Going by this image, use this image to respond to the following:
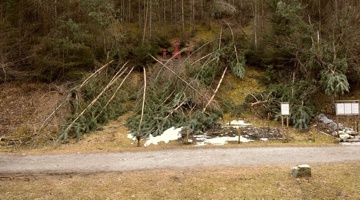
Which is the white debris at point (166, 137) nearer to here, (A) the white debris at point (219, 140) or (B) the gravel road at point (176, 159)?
(A) the white debris at point (219, 140)

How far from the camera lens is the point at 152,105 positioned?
14648 millimetres

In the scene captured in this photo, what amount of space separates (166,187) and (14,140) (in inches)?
325

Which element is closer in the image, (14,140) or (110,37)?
(14,140)

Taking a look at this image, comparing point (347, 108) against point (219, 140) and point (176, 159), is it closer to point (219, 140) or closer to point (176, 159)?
point (219, 140)

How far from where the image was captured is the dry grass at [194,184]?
6809mm

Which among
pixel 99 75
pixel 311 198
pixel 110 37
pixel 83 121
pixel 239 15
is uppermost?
pixel 239 15

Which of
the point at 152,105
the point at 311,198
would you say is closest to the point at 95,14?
→ the point at 152,105

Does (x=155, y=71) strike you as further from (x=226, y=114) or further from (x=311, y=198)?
(x=311, y=198)

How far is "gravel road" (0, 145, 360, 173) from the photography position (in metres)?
8.84

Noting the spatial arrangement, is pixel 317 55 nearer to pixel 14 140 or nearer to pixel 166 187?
pixel 166 187

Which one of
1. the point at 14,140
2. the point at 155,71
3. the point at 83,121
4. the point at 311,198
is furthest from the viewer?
the point at 155,71

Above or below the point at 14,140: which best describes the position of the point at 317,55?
above

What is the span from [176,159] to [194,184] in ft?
7.72

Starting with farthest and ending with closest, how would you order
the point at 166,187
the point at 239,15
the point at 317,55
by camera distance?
1. the point at 239,15
2. the point at 317,55
3. the point at 166,187
